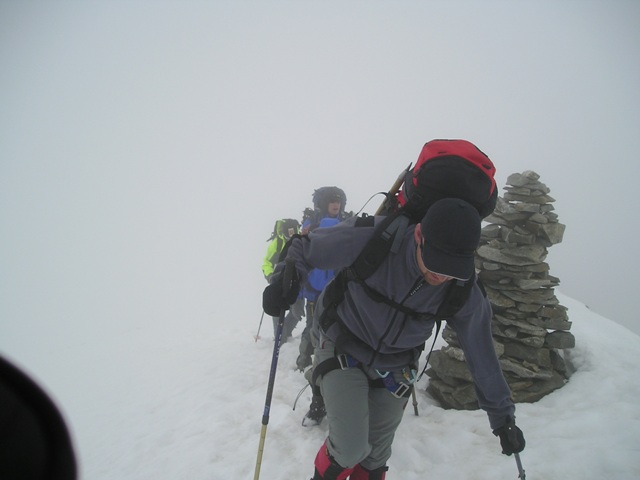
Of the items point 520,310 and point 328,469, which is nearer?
point 328,469

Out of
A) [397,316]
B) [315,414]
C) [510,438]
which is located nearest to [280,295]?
[397,316]

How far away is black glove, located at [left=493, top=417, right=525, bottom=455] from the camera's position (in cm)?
281

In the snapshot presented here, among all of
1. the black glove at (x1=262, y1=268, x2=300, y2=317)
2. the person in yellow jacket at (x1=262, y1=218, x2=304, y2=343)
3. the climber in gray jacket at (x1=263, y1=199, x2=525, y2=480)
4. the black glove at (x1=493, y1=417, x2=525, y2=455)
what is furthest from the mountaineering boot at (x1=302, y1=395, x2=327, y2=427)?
the person in yellow jacket at (x1=262, y1=218, x2=304, y2=343)

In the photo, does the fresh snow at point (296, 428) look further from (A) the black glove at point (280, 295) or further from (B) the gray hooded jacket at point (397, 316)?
(A) the black glove at point (280, 295)

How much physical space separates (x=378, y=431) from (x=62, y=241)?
301 feet

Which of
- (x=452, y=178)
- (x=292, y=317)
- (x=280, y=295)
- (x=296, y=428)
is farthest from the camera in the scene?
(x=292, y=317)

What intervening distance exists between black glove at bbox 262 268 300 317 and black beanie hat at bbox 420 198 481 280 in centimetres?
143

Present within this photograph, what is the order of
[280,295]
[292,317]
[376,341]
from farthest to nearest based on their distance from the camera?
[292,317]
[280,295]
[376,341]

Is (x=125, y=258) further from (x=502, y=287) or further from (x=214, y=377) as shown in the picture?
(x=502, y=287)

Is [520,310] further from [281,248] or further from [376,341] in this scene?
[281,248]

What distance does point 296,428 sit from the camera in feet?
16.0

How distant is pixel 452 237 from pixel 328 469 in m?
2.51

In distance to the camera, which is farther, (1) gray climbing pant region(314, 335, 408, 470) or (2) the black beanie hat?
(1) gray climbing pant region(314, 335, 408, 470)

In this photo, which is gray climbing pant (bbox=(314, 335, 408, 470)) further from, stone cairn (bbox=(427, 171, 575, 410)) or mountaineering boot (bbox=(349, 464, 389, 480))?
stone cairn (bbox=(427, 171, 575, 410))
